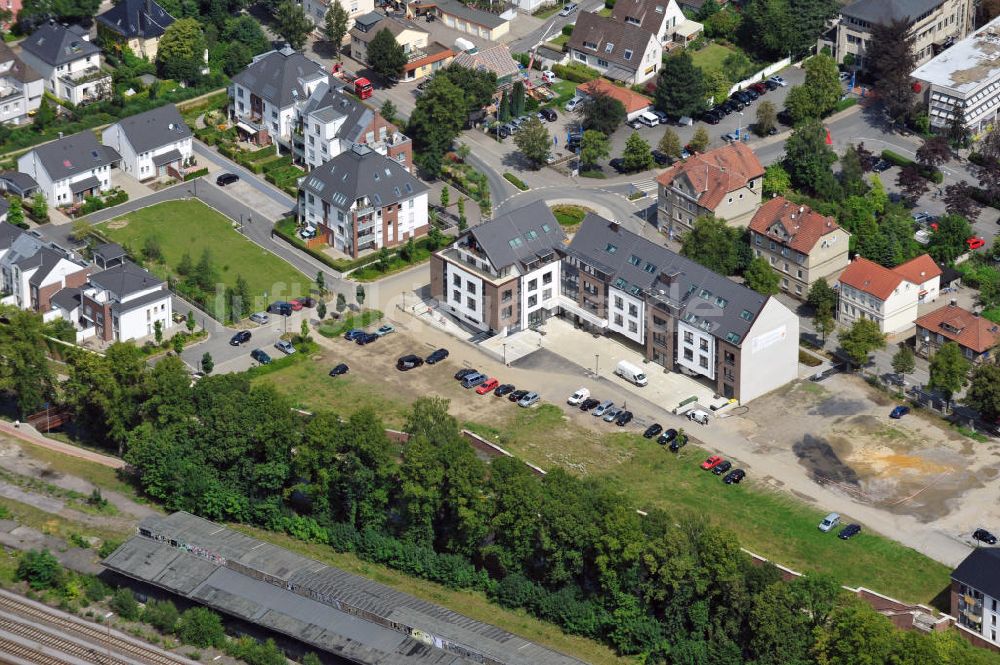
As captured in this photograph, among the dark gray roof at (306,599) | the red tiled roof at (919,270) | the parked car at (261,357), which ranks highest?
the red tiled roof at (919,270)

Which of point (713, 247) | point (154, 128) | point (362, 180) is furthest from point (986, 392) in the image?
point (154, 128)

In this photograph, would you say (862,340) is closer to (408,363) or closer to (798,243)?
(798,243)

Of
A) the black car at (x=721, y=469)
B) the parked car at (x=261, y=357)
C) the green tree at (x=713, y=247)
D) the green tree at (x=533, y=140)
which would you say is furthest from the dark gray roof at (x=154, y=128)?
the black car at (x=721, y=469)

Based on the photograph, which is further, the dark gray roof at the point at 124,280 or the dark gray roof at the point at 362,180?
the dark gray roof at the point at 362,180

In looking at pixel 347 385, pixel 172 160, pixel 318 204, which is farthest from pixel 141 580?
pixel 172 160

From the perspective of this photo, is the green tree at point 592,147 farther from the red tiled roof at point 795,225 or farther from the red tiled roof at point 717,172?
the red tiled roof at point 795,225

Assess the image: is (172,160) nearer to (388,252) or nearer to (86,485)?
(388,252)
